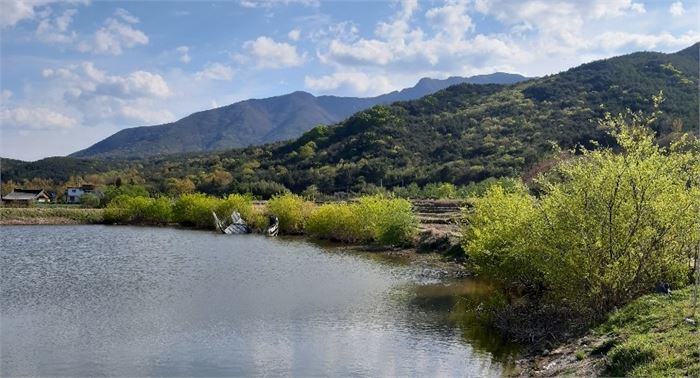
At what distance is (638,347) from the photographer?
1722 centimetres

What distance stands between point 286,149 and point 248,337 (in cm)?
15491

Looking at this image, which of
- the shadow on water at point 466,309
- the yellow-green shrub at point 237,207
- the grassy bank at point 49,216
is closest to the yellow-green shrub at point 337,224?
the yellow-green shrub at point 237,207

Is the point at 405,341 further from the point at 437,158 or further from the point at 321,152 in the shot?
the point at 321,152

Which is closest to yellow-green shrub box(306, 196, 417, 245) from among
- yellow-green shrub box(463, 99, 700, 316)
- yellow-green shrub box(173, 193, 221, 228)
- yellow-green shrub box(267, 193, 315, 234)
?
yellow-green shrub box(267, 193, 315, 234)

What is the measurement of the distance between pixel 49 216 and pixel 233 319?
274 feet

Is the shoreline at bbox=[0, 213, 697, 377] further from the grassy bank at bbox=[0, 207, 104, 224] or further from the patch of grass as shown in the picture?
the patch of grass

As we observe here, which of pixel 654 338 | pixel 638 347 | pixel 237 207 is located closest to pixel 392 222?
pixel 237 207

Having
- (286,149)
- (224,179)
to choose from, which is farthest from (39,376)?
(286,149)

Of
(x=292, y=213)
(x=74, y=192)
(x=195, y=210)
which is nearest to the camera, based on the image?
(x=292, y=213)

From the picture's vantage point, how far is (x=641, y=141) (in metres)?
22.7

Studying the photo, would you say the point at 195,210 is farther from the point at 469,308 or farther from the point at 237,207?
the point at 469,308

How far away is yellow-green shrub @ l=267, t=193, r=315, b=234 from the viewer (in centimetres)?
8294

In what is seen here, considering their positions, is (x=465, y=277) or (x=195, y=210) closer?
(x=465, y=277)

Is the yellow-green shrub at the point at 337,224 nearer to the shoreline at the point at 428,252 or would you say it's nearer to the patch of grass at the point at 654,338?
the shoreline at the point at 428,252
